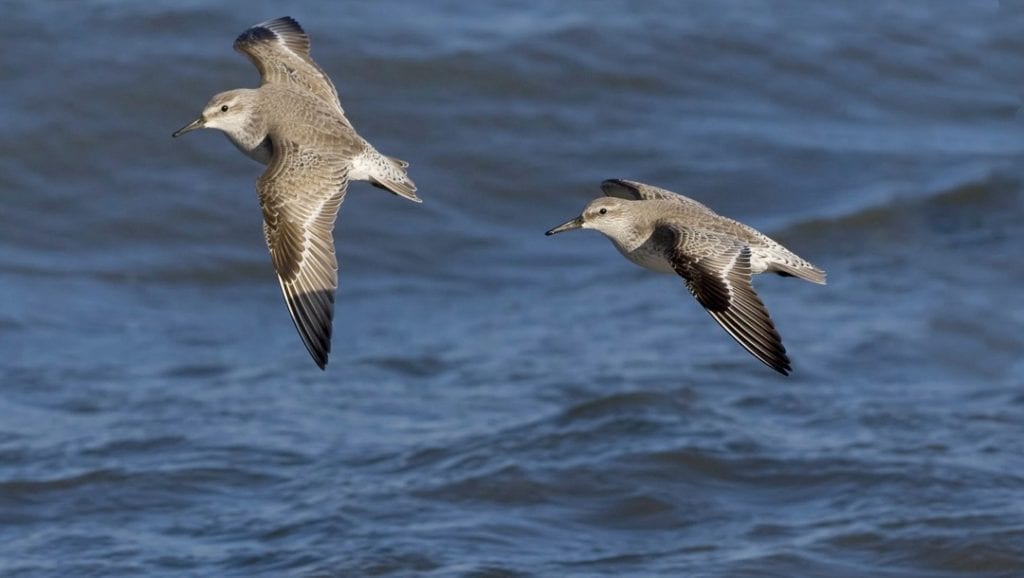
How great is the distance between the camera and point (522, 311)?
498 inches

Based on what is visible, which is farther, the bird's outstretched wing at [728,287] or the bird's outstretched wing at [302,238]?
the bird's outstretched wing at [302,238]

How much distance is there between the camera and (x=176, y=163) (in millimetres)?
14477

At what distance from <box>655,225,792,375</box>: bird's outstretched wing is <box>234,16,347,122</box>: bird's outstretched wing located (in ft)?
→ 6.74

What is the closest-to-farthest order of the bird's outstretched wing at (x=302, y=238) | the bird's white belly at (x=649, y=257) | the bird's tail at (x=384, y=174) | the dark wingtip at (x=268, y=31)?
the bird's outstretched wing at (x=302, y=238) → the bird's white belly at (x=649, y=257) → the bird's tail at (x=384, y=174) → the dark wingtip at (x=268, y=31)

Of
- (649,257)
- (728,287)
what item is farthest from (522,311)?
(728,287)

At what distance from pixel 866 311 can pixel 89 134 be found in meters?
6.58

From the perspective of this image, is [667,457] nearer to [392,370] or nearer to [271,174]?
[392,370]

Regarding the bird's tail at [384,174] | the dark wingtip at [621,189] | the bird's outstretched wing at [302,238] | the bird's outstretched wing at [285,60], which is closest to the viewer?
the bird's outstretched wing at [302,238]

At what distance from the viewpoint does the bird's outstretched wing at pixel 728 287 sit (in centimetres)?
631

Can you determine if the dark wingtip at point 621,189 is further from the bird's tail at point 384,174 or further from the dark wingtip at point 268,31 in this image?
the dark wingtip at point 268,31

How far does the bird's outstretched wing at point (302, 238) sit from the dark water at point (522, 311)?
288cm

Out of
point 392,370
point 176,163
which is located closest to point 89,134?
point 176,163

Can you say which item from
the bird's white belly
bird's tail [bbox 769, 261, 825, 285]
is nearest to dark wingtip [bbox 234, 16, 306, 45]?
the bird's white belly

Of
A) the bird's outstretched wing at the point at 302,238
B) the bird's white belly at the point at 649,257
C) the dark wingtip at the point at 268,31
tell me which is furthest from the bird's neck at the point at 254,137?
the bird's white belly at the point at 649,257
